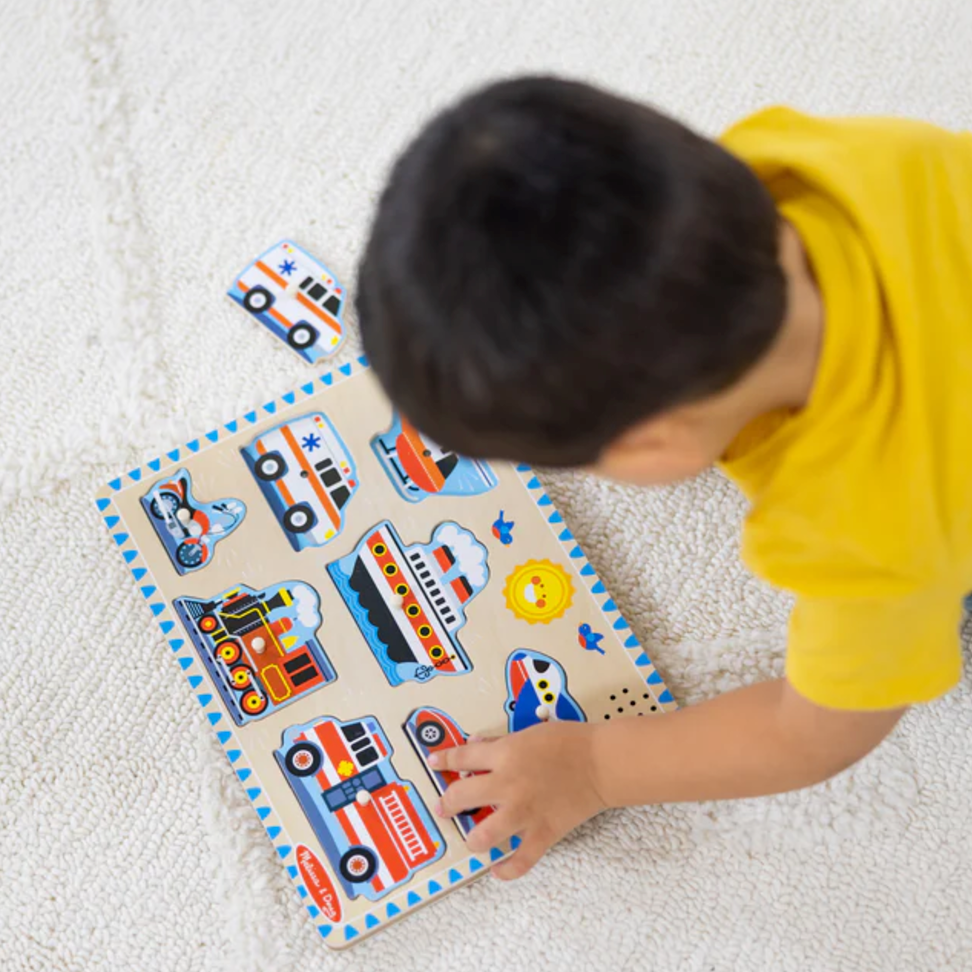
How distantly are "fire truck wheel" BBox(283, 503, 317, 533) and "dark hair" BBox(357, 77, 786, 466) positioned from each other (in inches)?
13.4

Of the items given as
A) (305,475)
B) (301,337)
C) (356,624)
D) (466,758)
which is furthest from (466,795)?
(301,337)

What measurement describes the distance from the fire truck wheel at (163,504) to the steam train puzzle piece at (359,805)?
17 centimetres

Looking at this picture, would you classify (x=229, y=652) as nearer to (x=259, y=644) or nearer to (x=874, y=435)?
(x=259, y=644)

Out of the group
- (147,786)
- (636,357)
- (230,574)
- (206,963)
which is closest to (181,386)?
(230,574)

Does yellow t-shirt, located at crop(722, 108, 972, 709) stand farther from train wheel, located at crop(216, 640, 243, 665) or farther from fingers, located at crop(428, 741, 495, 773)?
train wheel, located at crop(216, 640, 243, 665)

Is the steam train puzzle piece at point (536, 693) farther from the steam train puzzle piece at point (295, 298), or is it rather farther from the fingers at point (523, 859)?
the steam train puzzle piece at point (295, 298)

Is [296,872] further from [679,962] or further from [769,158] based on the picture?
[769,158]

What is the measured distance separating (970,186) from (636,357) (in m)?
0.24

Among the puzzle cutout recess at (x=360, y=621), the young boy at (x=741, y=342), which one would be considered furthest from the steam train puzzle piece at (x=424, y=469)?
the young boy at (x=741, y=342)

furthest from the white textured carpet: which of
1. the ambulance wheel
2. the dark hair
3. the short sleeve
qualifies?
the dark hair

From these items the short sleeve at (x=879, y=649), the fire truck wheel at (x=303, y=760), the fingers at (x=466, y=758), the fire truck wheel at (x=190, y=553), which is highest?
the fire truck wheel at (x=190, y=553)

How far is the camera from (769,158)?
0.47 m

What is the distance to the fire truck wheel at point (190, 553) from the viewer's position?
69 centimetres

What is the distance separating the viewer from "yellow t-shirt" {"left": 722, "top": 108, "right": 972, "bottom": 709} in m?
0.42
